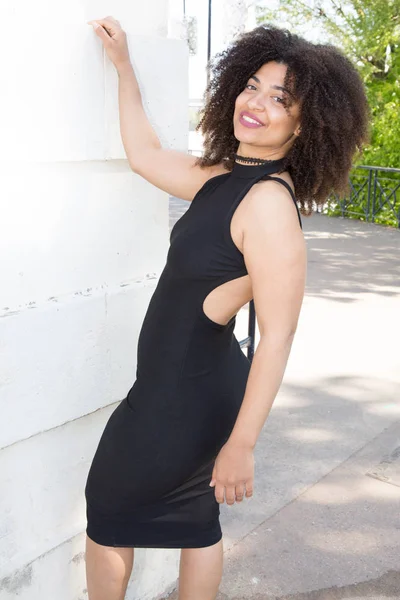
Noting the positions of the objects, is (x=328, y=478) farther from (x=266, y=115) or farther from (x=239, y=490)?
(x=266, y=115)

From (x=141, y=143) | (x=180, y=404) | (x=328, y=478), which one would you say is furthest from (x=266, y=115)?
(x=328, y=478)

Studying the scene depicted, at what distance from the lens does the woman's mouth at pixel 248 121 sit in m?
1.87

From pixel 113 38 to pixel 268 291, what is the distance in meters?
0.82

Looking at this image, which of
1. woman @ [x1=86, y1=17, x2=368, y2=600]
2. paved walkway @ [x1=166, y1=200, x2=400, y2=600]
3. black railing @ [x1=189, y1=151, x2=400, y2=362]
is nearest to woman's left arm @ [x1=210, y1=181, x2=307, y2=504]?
woman @ [x1=86, y1=17, x2=368, y2=600]

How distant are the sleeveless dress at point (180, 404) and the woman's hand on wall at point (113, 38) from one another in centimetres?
43

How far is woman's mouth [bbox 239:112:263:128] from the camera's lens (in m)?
1.87

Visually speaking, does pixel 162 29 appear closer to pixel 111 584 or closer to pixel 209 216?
pixel 209 216

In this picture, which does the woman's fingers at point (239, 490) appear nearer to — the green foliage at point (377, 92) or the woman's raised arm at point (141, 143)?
the woman's raised arm at point (141, 143)

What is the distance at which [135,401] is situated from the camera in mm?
1976

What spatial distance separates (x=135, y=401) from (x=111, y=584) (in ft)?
1.78


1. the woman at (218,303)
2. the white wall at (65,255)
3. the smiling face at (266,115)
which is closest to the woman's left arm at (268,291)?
the woman at (218,303)

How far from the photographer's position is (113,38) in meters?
1.95

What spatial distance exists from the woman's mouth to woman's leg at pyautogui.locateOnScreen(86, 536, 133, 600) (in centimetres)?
121

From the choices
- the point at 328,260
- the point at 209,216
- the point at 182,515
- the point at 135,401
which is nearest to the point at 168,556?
the point at 182,515
